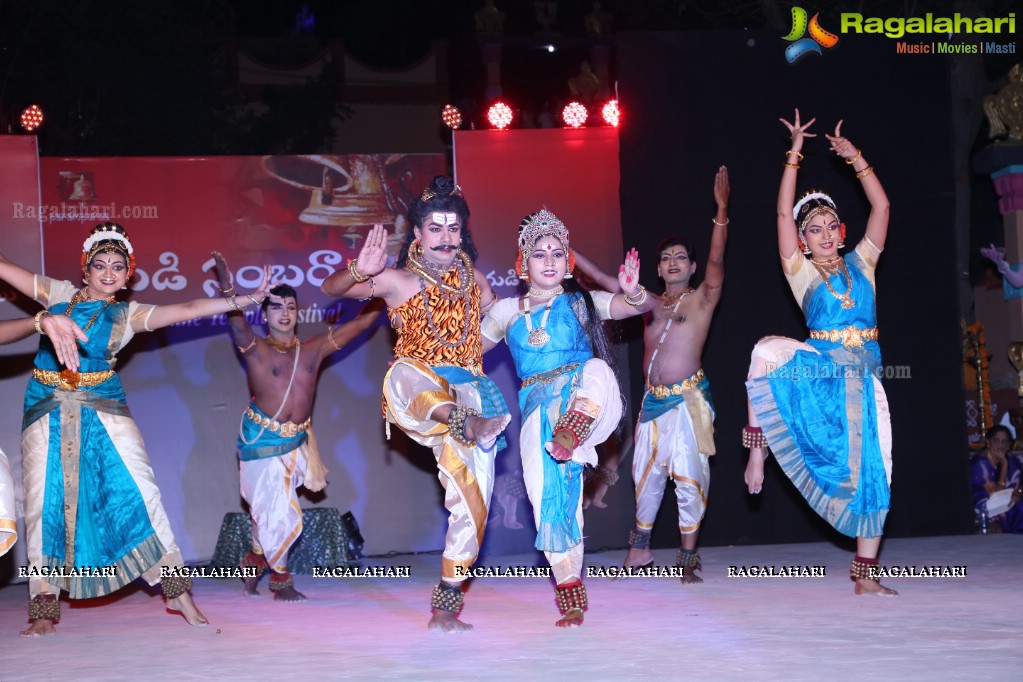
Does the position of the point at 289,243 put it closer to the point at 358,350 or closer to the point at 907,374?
the point at 358,350

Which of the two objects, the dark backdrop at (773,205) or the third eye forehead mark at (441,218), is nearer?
the third eye forehead mark at (441,218)

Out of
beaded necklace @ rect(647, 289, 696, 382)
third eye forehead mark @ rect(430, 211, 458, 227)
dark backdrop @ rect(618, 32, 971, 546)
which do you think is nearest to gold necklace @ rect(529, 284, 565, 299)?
third eye forehead mark @ rect(430, 211, 458, 227)

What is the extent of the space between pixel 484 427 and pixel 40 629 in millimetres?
2096

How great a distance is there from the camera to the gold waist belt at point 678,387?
253 inches

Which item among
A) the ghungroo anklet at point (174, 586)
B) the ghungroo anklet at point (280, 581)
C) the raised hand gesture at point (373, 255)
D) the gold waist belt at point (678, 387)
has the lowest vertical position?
the ghungroo anklet at point (280, 581)

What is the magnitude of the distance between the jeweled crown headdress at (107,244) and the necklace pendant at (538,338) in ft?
5.90

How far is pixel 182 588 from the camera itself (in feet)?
17.0

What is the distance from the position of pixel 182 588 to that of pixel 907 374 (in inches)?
177

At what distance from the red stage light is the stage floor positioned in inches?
110

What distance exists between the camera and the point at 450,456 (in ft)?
16.1

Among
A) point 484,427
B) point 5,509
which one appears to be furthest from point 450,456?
point 5,509

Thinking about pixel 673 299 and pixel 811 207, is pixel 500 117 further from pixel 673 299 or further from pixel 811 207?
pixel 811 207

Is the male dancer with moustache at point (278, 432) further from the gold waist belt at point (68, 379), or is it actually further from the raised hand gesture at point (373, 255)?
the raised hand gesture at point (373, 255)

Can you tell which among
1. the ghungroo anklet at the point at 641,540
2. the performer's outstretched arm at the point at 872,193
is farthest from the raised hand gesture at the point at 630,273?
the ghungroo anklet at the point at 641,540
